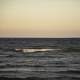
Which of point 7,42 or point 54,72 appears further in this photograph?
point 7,42

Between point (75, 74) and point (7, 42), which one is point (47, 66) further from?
point (7, 42)

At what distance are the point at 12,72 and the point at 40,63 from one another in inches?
32.1

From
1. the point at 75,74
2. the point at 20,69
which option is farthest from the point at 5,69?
the point at 75,74

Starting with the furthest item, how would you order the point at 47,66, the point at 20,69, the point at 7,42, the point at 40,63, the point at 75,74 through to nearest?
the point at 7,42 → the point at 40,63 → the point at 47,66 → the point at 20,69 → the point at 75,74

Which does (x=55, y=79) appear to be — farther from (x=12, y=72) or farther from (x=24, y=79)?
(x=12, y=72)

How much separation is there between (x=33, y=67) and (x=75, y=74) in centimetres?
80

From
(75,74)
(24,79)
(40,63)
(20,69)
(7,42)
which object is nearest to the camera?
(24,79)

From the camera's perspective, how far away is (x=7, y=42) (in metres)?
7.56

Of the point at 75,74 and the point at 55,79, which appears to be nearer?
the point at 55,79

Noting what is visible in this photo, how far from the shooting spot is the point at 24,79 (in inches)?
103

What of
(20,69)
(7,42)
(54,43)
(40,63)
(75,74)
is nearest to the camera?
(75,74)

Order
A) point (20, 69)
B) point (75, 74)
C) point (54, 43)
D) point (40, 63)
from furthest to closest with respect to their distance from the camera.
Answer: point (54, 43) < point (40, 63) < point (20, 69) < point (75, 74)

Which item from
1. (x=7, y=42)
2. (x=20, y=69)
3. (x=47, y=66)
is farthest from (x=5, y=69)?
(x=7, y=42)

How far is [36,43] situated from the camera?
281 inches
